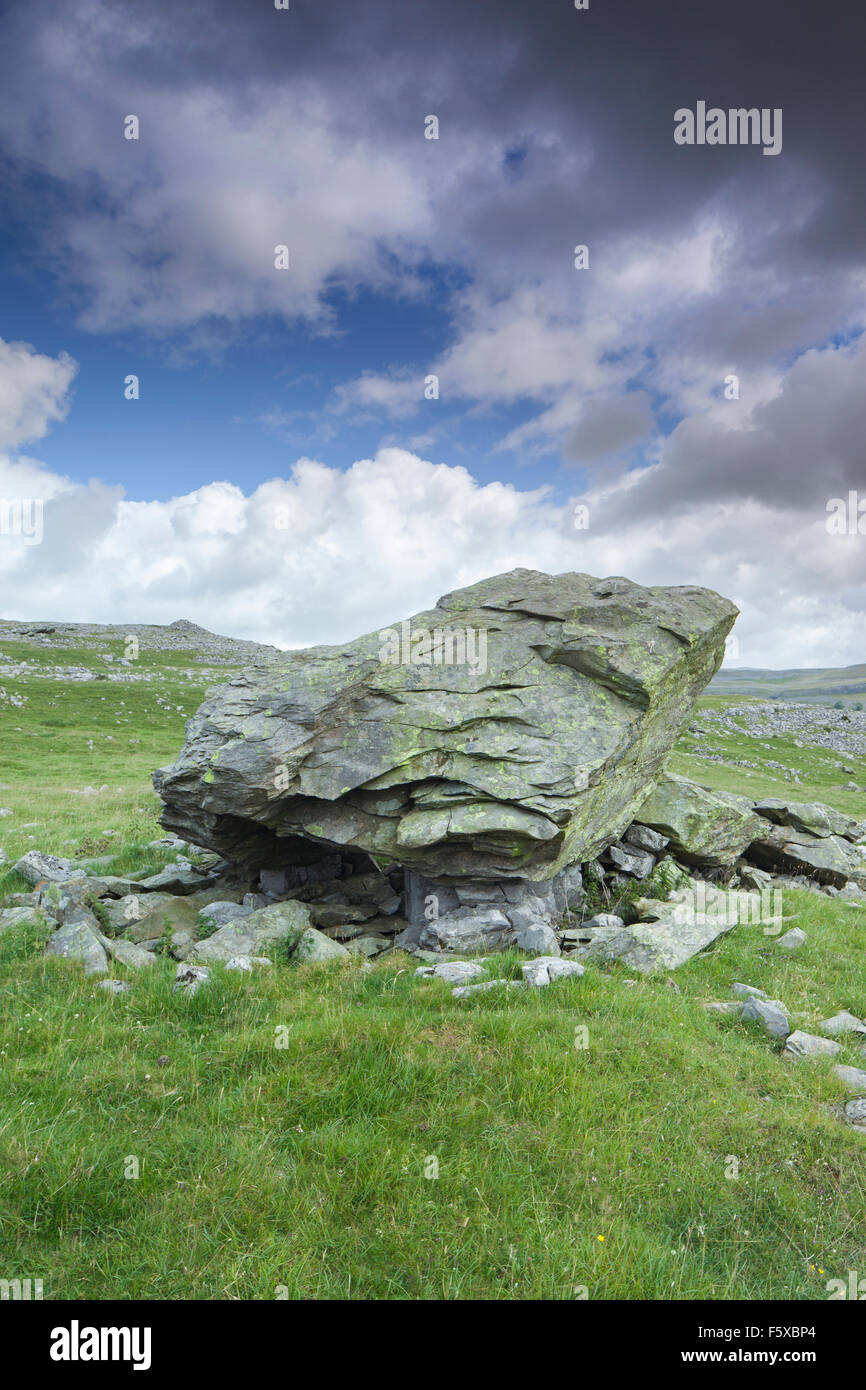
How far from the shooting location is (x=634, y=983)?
10211 mm

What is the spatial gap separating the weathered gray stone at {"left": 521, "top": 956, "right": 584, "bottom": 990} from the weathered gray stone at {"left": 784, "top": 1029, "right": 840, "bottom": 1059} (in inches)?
113

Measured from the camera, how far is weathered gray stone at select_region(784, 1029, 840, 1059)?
8.80 meters

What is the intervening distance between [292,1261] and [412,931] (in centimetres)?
783

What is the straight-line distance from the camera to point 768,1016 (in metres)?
9.52

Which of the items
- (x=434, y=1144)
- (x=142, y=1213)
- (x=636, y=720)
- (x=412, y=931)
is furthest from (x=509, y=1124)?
(x=636, y=720)

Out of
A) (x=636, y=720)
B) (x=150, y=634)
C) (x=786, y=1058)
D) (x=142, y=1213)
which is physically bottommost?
(x=786, y=1058)

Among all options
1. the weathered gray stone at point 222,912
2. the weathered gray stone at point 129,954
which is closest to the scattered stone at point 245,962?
the weathered gray stone at point 129,954

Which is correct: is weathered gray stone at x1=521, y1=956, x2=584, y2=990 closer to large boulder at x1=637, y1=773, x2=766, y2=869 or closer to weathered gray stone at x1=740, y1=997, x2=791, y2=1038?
weathered gray stone at x1=740, y1=997, x2=791, y2=1038

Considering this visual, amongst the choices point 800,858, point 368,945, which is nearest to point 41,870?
point 368,945

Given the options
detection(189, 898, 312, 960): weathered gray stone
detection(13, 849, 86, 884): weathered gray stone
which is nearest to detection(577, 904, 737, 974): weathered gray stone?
detection(189, 898, 312, 960): weathered gray stone

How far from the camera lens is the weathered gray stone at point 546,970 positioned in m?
9.70

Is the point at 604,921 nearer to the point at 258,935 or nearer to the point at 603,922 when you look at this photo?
the point at 603,922

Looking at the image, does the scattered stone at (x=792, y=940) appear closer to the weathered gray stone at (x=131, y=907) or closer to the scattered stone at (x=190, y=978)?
the scattered stone at (x=190, y=978)

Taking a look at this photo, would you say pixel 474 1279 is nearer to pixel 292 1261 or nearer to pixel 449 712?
pixel 292 1261
